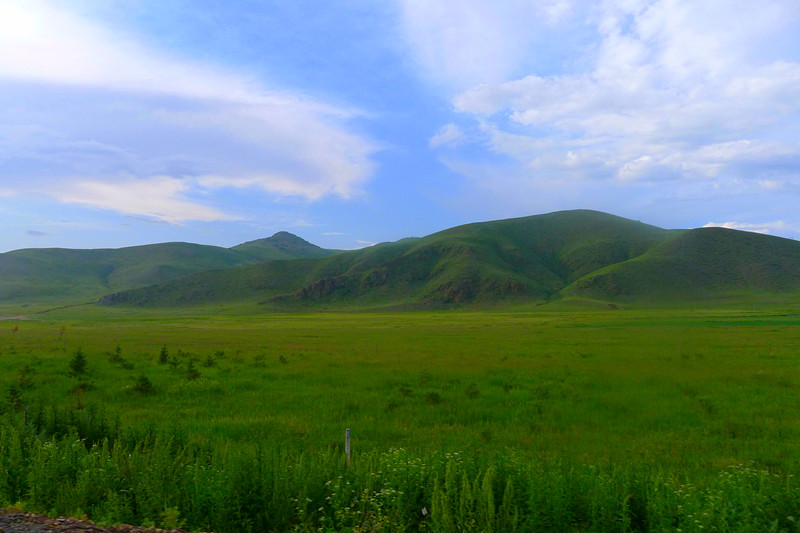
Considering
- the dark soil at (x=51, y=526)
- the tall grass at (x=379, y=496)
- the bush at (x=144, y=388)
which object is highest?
the dark soil at (x=51, y=526)

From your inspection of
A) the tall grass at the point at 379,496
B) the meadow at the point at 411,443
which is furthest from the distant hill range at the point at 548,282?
the tall grass at the point at 379,496

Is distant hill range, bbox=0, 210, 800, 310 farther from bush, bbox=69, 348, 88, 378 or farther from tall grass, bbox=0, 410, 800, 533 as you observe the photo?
tall grass, bbox=0, 410, 800, 533

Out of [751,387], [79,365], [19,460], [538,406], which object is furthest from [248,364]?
[751,387]

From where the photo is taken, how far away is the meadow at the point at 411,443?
248 inches

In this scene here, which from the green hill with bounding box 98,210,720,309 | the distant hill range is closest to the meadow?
the distant hill range

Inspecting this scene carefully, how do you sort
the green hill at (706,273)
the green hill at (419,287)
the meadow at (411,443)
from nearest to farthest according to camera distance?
the meadow at (411,443)
the green hill at (706,273)
the green hill at (419,287)

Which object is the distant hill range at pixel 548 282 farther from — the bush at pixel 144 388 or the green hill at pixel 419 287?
the bush at pixel 144 388

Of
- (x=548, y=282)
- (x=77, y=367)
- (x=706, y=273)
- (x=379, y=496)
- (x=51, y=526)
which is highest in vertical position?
(x=706, y=273)

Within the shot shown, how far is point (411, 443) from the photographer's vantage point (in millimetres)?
11578

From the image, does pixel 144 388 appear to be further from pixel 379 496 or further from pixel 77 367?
pixel 379 496

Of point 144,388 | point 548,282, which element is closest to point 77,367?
point 144,388

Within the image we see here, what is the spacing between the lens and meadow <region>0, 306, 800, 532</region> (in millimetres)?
6297

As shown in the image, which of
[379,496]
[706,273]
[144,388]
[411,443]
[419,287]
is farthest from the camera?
[419,287]

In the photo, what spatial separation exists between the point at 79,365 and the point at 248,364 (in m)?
7.36
